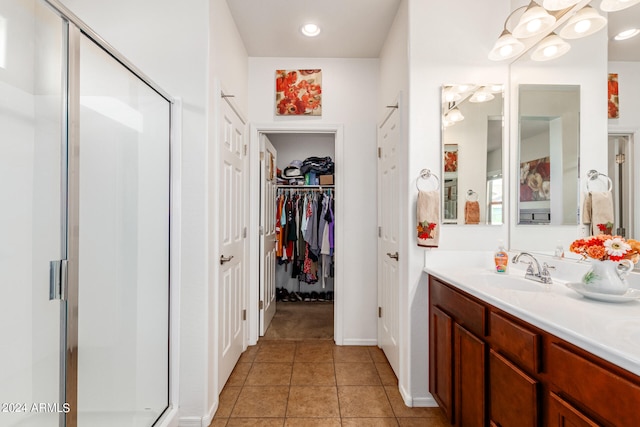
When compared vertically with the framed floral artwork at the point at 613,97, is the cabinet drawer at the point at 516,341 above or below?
below

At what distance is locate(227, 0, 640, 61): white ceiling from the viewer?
2.17 metres

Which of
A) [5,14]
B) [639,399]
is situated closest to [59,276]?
[5,14]

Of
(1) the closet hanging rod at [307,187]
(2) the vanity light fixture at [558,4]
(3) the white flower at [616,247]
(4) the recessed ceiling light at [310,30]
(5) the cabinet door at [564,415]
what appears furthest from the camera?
(1) the closet hanging rod at [307,187]

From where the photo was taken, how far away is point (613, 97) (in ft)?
4.37

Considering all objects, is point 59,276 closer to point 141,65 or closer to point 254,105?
point 141,65

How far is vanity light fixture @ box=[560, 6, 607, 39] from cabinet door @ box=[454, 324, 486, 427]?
150cm

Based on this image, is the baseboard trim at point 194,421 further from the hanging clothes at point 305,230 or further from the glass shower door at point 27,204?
the hanging clothes at point 305,230

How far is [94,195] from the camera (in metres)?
1.42

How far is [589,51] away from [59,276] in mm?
2425

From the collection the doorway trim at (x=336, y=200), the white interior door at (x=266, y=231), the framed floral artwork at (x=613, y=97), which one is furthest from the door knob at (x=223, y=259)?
the framed floral artwork at (x=613, y=97)

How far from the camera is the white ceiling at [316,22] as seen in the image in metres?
2.17

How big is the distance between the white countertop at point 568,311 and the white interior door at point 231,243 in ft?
4.48

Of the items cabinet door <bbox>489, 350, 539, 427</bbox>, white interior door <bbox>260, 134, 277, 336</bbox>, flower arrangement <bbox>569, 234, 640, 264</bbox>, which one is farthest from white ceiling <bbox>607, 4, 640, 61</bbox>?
white interior door <bbox>260, 134, 277, 336</bbox>

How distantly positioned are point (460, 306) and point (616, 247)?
639 mm
